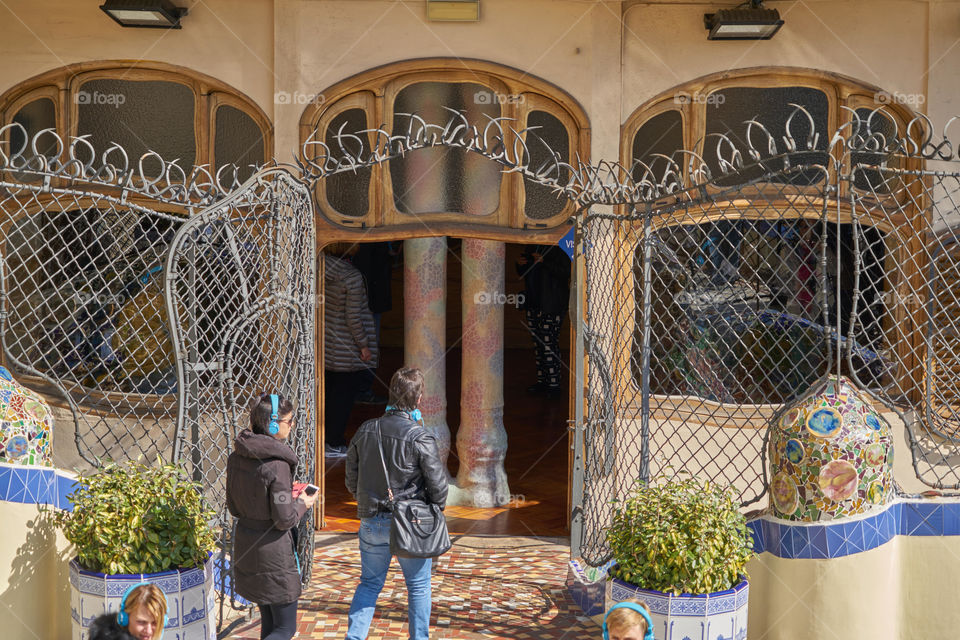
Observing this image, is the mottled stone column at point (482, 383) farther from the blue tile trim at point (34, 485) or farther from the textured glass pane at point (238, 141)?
the blue tile trim at point (34, 485)

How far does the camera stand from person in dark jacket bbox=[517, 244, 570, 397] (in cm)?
1050

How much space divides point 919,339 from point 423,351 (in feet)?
12.6

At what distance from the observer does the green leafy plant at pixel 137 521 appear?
14.6 ft

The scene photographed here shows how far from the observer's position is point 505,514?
809 centimetres

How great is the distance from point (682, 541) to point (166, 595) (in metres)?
2.28

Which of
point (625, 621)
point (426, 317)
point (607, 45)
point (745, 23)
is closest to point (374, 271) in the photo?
point (426, 317)

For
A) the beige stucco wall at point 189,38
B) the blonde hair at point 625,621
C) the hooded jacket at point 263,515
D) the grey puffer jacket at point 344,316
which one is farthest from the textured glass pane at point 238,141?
the blonde hair at point 625,621

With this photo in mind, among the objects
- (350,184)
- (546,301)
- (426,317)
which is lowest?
(426,317)

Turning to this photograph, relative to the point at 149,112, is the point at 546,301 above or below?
below

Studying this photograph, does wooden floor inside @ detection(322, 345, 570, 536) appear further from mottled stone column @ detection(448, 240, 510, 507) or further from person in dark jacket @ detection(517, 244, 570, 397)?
person in dark jacket @ detection(517, 244, 570, 397)

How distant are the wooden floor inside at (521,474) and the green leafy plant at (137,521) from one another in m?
3.10

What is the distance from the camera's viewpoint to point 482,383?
8289 mm

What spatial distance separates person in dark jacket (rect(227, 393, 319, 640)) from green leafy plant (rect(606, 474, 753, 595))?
4.84 ft

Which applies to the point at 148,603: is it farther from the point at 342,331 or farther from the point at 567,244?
the point at 342,331
